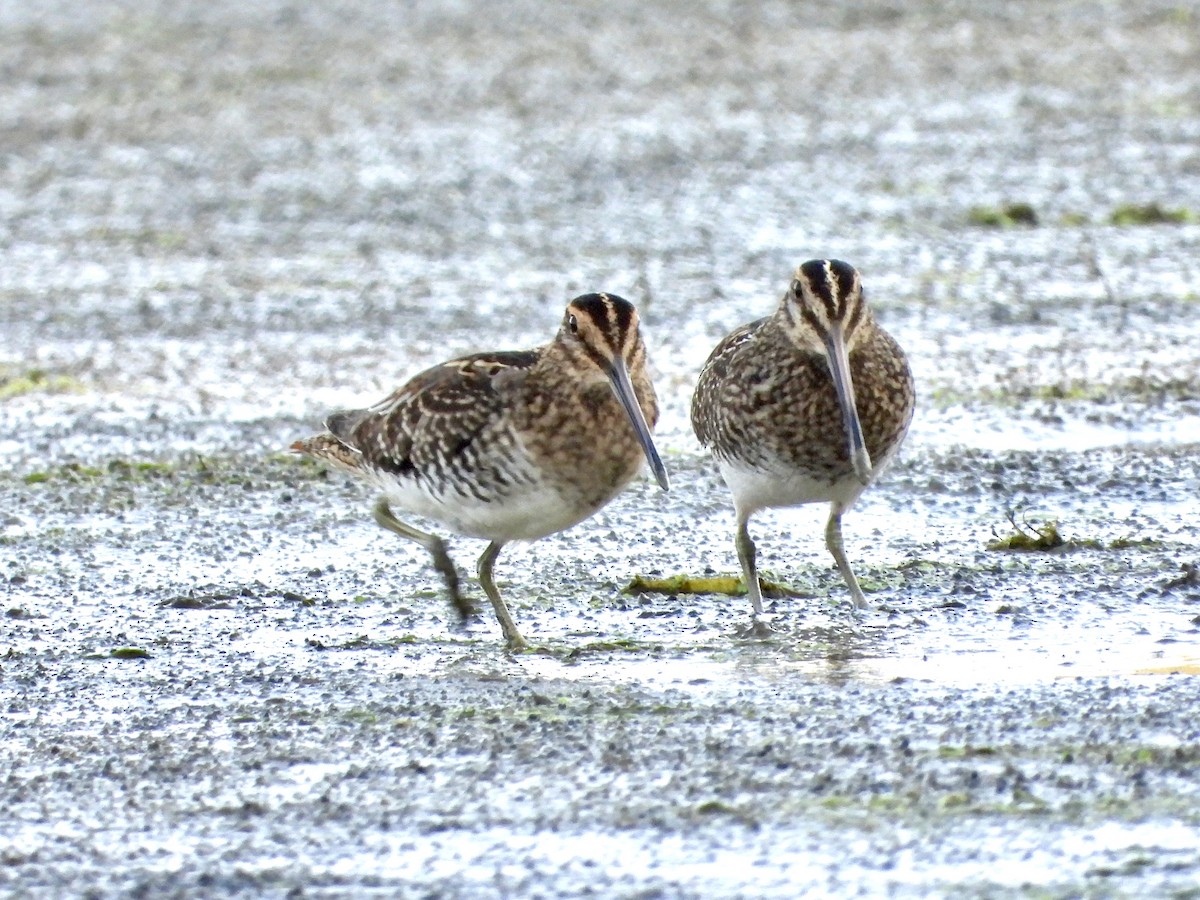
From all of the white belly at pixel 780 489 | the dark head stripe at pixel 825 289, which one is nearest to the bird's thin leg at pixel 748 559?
the white belly at pixel 780 489

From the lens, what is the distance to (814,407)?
779 cm

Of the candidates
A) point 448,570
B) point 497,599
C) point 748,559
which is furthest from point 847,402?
point 448,570

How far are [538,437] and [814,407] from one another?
912 mm

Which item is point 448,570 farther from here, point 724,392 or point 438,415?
point 724,392

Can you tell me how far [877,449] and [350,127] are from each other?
12.1 metres

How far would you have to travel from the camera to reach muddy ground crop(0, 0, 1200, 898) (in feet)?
18.3

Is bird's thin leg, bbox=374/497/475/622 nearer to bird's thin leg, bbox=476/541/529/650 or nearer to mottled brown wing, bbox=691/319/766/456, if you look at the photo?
bird's thin leg, bbox=476/541/529/650

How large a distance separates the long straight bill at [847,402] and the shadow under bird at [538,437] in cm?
59

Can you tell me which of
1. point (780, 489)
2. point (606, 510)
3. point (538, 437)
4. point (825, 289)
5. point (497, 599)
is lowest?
point (606, 510)

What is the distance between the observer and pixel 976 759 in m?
5.92

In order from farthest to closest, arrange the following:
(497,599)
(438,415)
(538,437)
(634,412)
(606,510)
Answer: (606,510), (438,415), (497,599), (538,437), (634,412)

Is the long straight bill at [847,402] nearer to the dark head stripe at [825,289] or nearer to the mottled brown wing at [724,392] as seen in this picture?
the dark head stripe at [825,289]

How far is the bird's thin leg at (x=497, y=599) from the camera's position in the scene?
24.6 ft

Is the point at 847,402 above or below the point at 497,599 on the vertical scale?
above
